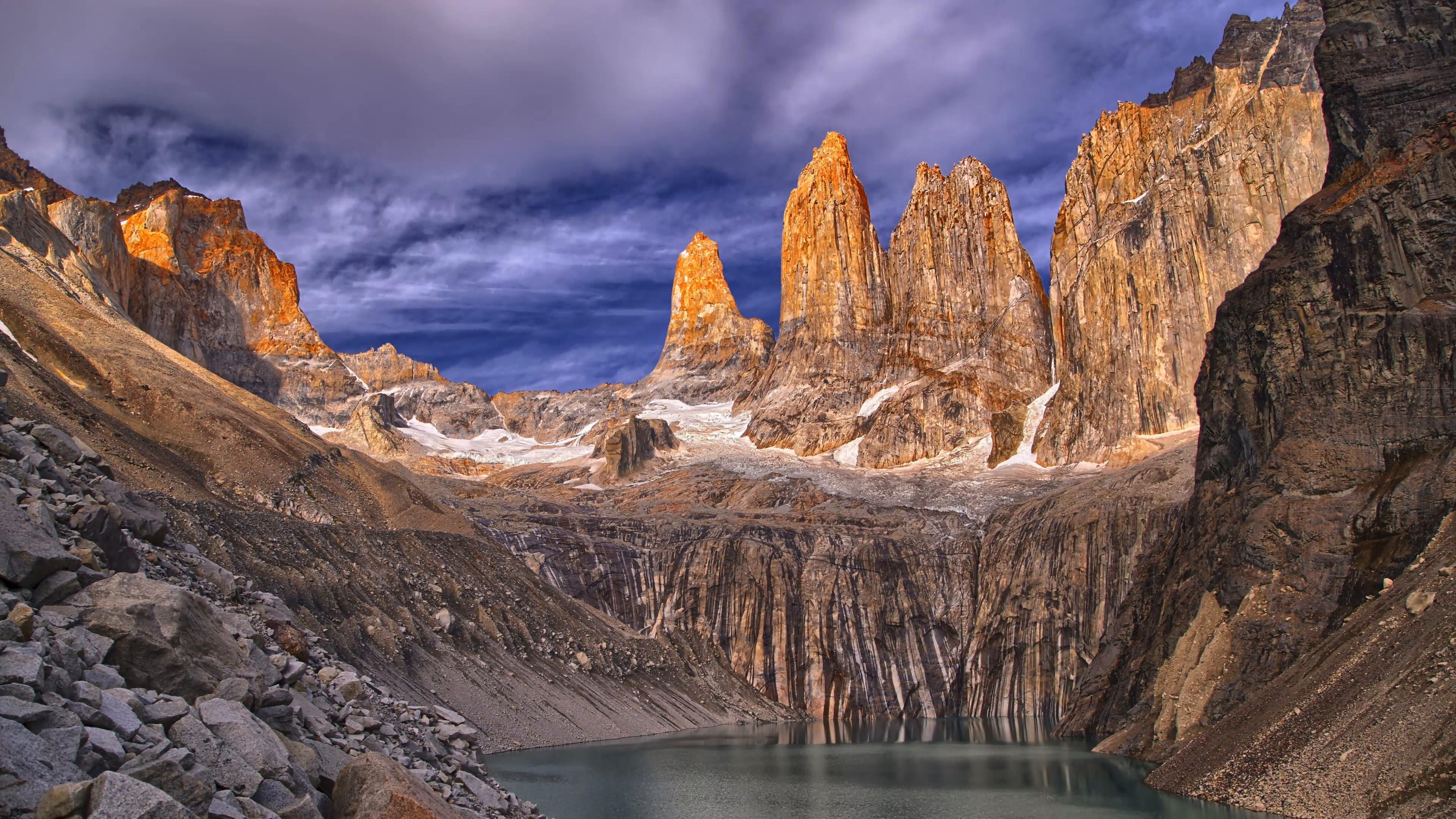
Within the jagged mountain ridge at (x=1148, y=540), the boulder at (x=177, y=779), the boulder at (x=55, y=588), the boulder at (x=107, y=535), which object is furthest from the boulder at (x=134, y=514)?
the jagged mountain ridge at (x=1148, y=540)

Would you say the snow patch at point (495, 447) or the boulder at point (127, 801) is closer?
the boulder at point (127, 801)

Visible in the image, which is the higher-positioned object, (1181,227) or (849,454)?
(1181,227)

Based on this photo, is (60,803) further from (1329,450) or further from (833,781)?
(1329,450)

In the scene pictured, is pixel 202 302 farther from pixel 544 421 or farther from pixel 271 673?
pixel 271 673

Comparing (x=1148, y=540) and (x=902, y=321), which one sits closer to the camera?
(x=1148, y=540)

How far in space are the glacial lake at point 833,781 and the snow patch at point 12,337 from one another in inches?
1016

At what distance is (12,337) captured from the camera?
44.6 metres

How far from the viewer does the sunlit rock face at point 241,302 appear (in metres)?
151

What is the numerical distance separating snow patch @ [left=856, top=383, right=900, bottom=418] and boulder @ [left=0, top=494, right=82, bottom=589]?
115 m

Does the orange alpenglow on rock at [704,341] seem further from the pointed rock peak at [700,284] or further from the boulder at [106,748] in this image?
the boulder at [106,748]

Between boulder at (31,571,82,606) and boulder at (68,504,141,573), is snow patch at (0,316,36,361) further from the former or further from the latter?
boulder at (31,571,82,606)

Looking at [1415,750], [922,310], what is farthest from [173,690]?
[922,310]

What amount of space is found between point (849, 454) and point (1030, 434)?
21.6m

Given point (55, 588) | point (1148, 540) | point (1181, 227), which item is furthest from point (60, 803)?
point (1181, 227)
